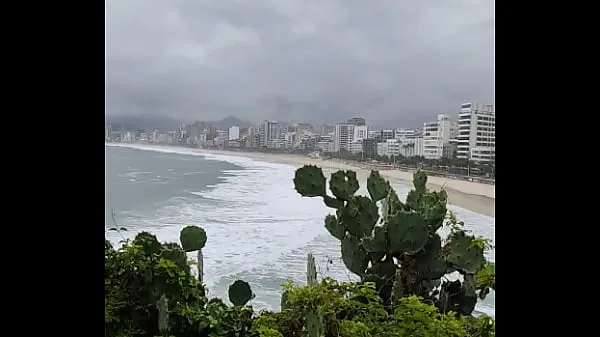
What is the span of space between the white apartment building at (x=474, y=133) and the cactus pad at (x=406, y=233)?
0.14 metres

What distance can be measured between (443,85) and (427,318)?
39 cm

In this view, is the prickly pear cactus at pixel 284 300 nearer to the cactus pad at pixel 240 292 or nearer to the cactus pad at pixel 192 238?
the cactus pad at pixel 240 292

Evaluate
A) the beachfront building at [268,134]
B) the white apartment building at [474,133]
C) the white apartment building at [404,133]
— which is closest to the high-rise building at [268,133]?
the beachfront building at [268,134]

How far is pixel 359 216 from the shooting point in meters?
1.03

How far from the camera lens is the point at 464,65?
0.94m

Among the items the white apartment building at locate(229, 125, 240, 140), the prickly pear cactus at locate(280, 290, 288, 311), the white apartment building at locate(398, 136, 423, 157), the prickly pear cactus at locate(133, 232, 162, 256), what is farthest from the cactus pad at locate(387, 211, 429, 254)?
the prickly pear cactus at locate(133, 232, 162, 256)

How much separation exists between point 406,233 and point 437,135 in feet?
0.61

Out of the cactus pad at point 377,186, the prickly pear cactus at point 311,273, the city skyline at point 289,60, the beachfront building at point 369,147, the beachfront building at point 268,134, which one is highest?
the city skyline at point 289,60

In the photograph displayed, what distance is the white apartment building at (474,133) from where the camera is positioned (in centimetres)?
91

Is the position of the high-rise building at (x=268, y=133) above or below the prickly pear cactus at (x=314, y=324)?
above

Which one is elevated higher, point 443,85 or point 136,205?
point 443,85

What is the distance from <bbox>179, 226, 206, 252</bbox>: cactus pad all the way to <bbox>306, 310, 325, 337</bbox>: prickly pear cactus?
0.22 meters
